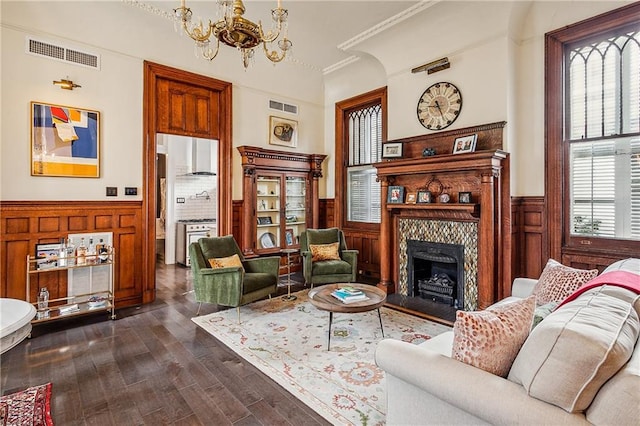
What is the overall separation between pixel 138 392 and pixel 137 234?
256cm

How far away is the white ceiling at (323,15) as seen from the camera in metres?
4.17

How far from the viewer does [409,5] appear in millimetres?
4230

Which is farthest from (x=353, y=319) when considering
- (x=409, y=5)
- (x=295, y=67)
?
(x=295, y=67)

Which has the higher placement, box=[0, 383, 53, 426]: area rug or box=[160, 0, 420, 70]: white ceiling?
box=[160, 0, 420, 70]: white ceiling

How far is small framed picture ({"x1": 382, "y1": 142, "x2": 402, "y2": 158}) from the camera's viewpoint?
16.0ft

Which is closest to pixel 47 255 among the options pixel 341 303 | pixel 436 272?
pixel 341 303

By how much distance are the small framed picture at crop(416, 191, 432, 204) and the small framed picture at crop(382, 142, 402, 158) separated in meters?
0.71

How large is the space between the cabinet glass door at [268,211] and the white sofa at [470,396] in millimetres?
4383

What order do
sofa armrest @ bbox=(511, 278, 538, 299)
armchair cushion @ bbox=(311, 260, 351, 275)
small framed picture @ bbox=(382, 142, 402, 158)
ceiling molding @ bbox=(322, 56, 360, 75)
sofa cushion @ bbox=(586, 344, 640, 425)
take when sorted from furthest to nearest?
ceiling molding @ bbox=(322, 56, 360, 75), small framed picture @ bbox=(382, 142, 402, 158), armchair cushion @ bbox=(311, 260, 351, 275), sofa armrest @ bbox=(511, 278, 538, 299), sofa cushion @ bbox=(586, 344, 640, 425)

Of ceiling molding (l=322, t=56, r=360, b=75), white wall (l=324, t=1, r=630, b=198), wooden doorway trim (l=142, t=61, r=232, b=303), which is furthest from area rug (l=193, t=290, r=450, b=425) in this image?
ceiling molding (l=322, t=56, r=360, b=75)

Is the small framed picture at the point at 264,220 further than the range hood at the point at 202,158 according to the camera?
No

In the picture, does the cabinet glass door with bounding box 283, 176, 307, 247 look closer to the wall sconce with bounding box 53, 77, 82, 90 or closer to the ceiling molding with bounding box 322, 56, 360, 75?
the ceiling molding with bounding box 322, 56, 360, 75

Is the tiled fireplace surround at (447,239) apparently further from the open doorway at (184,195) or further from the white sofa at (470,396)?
the open doorway at (184,195)

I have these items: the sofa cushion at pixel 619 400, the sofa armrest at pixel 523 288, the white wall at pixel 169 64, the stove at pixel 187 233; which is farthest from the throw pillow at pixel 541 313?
the stove at pixel 187 233
